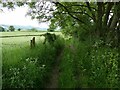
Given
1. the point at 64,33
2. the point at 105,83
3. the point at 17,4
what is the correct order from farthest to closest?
the point at 64,33, the point at 17,4, the point at 105,83

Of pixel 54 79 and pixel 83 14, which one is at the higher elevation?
pixel 83 14

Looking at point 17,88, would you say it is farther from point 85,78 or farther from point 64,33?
point 64,33

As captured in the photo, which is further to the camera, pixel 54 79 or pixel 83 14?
pixel 83 14

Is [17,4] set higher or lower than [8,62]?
higher

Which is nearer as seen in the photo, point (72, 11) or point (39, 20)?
point (39, 20)

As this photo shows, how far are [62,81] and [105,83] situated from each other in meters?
1.62

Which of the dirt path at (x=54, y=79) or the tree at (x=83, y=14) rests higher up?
the tree at (x=83, y=14)

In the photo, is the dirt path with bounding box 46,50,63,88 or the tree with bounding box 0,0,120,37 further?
the tree with bounding box 0,0,120,37

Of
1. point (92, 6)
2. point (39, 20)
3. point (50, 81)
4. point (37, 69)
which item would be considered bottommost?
point (50, 81)

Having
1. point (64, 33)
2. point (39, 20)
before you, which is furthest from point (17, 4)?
point (64, 33)

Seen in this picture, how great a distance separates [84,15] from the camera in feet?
66.1

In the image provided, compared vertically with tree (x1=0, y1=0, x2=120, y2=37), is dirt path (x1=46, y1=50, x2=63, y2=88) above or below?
below

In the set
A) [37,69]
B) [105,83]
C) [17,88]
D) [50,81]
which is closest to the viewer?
[17,88]

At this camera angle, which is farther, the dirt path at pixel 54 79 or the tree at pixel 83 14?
the tree at pixel 83 14
